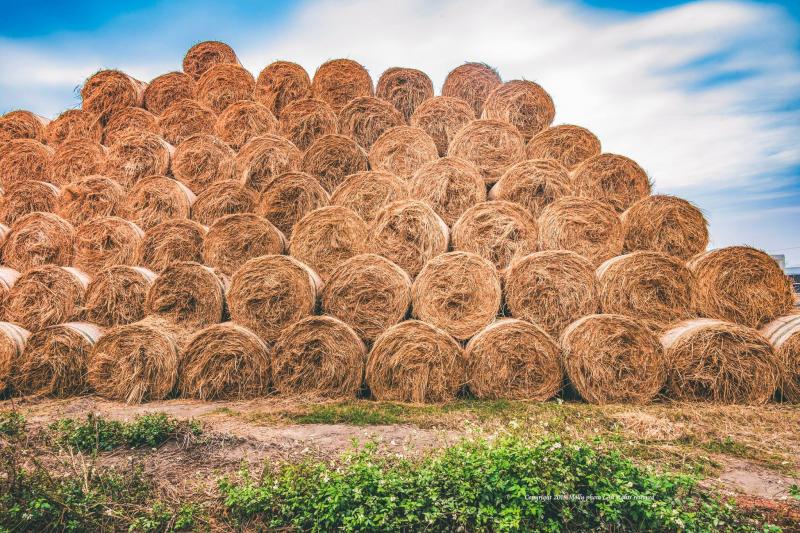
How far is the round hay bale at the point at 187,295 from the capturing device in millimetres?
5867

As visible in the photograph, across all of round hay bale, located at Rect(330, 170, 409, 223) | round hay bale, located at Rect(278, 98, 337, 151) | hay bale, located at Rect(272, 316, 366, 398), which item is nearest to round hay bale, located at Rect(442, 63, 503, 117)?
round hay bale, located at Rect(278, 98, 337, 151)

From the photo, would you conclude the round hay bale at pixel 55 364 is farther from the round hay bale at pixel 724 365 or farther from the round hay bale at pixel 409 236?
the round hay bale at pixel 724 365

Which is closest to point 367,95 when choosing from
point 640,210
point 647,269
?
point 640,210

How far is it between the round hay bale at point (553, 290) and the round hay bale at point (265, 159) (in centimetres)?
379

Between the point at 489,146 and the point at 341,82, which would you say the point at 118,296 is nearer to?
the point at 341,82

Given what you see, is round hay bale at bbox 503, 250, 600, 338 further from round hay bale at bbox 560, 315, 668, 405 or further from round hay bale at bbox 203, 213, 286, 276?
round hay bale at bbox 203, 213, 286, 276

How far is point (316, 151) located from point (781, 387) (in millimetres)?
6270

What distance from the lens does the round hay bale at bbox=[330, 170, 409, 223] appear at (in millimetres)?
6617

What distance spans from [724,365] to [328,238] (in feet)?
14.9

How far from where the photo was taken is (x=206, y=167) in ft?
25.1

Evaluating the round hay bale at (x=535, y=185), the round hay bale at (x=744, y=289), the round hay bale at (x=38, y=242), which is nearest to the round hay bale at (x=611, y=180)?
the round hay bale at (x=535, y=185)

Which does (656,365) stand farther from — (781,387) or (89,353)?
(89,353)

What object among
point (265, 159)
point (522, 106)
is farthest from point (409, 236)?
point (522, 106)

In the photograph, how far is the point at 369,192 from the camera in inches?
262
